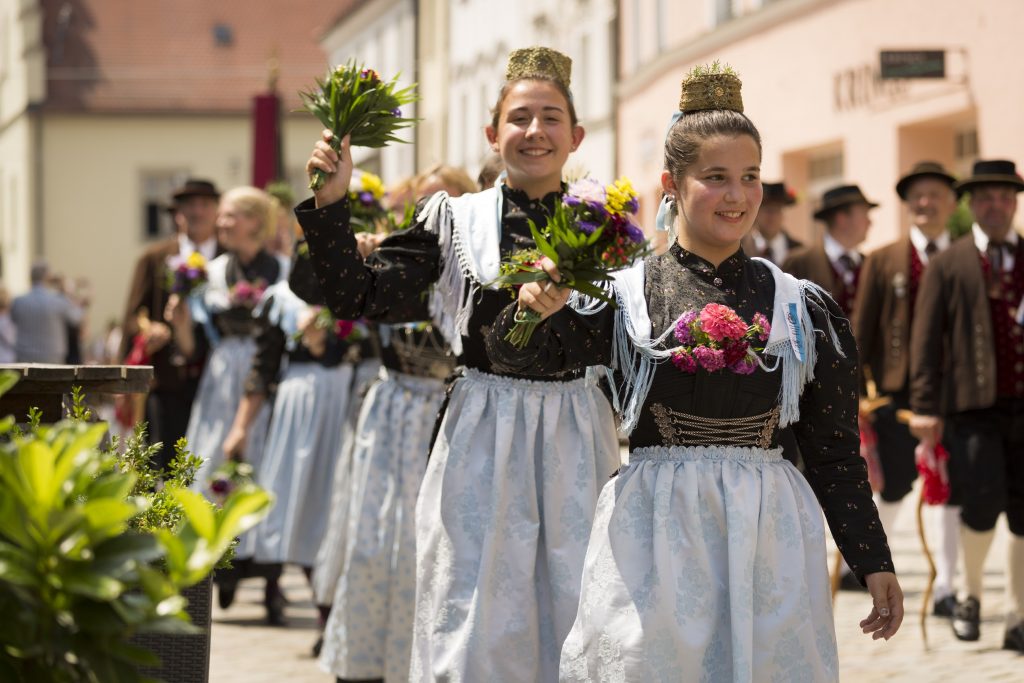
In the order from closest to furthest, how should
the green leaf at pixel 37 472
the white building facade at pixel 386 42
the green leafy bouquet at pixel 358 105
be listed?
1. the green leaf at pixel 37 472
2. the green leafy bouquet at pixel 358 105
3. the white building facade at pixel 386 42

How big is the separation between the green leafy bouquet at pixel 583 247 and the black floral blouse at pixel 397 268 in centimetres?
97

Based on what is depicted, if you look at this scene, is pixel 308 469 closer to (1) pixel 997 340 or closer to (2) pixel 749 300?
(1) pixel 997 340

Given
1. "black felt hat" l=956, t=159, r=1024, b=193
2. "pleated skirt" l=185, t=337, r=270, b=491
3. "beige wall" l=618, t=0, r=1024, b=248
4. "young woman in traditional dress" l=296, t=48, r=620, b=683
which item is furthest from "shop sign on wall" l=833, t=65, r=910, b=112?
"young woman in traditional dress" l=296, t=48, r=620, b=683

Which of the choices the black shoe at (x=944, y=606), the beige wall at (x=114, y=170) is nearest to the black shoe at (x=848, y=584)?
the black shoe at (x=944, y=606)

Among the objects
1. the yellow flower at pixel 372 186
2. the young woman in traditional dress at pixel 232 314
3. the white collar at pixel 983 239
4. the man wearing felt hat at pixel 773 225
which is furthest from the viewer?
the man wearing felt hat at pixel 773 225

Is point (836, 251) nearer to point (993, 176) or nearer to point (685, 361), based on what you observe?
point (993, 176)

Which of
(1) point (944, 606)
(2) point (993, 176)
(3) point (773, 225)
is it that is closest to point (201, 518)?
(2) point (993, 176)

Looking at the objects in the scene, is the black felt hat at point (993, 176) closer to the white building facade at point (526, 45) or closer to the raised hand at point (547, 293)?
the raised hand at point (547, 293)

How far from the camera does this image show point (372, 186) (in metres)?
6.95

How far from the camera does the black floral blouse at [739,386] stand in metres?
3.99

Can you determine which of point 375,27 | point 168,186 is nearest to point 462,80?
point 375,27

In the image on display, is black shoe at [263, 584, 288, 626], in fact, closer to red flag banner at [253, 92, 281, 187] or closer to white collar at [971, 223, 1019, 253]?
white collar at [971, 223, 1019, 253]

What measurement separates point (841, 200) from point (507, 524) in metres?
6.58

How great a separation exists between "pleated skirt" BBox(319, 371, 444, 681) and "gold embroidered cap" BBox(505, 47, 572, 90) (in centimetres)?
177
